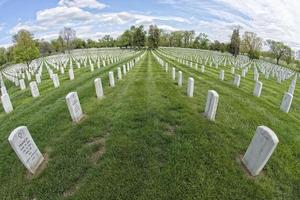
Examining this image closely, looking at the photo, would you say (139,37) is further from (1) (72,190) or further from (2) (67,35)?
(1) (72,190)

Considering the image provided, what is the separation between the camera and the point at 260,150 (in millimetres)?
3611

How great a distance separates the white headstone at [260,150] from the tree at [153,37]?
91.0 m

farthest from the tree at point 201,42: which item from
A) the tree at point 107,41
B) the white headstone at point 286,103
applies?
the white headstone at point 286,103

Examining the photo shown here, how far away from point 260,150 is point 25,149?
14.8ft

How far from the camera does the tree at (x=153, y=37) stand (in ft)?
300

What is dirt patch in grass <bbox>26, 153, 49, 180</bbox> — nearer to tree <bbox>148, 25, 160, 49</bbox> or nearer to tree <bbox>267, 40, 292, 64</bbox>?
tree <bbox>267, 40, 292, 64</bbox>

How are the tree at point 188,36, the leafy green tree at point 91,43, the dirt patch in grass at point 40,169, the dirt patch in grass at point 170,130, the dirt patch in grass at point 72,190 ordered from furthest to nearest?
the tree at point 188,36 < the leafy green tree at point 91,43 < the dirt patch in grass at point 170,130 < the dirt patch in grass at point 40,169 < the dirt patch in grass at point 72,190

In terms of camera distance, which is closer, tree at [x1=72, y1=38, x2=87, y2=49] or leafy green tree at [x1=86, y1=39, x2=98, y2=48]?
tree at [x1=72, y1=38, x2=87, y2=49]

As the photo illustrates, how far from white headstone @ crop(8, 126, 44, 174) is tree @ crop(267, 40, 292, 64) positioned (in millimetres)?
71914

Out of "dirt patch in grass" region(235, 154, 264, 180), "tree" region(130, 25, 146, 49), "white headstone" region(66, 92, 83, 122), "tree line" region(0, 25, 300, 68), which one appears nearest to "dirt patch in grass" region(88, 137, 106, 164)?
"white headstone" region(66, 92, 83, 122)

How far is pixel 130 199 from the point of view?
3164mm

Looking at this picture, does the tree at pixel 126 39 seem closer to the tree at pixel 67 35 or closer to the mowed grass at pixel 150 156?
the tree at pixel 67 35

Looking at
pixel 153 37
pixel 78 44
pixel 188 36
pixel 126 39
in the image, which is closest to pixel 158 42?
pixel 153 37

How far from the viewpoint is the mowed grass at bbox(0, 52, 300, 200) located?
3.38m
